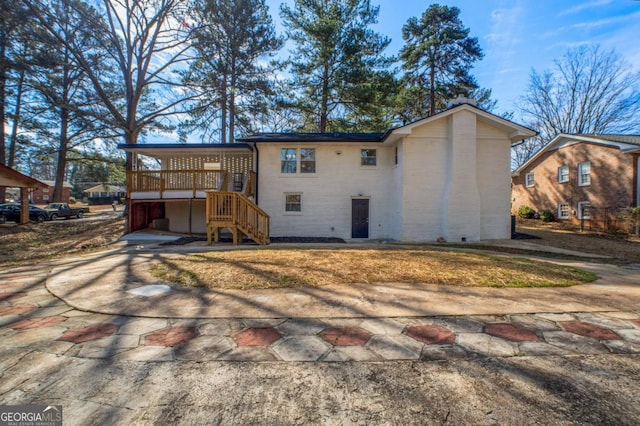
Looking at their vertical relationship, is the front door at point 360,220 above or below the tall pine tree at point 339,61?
below

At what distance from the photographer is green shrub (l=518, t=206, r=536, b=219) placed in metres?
20.3

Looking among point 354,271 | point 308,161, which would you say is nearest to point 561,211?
point 308,161

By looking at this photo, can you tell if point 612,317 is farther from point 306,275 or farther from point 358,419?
point 306,275

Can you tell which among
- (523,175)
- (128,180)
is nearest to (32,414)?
(128,180)

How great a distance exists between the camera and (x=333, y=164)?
13406mm

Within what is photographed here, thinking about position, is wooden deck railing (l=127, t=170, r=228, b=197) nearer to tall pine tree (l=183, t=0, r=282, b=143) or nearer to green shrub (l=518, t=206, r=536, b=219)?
tall pine tree (l=183, t=0, r=282, b=143)

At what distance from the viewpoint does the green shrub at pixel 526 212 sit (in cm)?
2028

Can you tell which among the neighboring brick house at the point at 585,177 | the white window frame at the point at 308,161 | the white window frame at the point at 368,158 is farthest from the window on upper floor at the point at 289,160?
the neighboring brick house at the point at 585,177

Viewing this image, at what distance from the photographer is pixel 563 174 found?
1805cm

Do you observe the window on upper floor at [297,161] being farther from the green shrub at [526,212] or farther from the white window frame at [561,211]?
the green shrub at [526,212]

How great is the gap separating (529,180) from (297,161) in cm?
1838

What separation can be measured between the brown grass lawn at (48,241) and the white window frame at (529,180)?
25863mm

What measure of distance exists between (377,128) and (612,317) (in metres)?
18.0

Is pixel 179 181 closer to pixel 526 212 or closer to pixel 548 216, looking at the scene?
pixel 548 216
